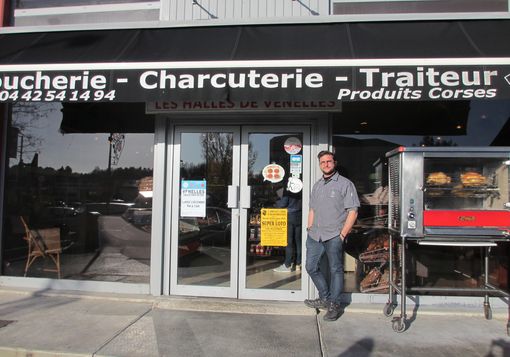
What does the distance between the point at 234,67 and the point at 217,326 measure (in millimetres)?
2840

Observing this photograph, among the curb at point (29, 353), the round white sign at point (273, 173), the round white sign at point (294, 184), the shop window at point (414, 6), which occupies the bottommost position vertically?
the curb at point (29, 353)

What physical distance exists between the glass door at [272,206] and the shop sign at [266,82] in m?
1.08

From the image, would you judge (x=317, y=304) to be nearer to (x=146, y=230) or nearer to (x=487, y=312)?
(x=487, y=312)

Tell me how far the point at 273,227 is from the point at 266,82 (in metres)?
1.95

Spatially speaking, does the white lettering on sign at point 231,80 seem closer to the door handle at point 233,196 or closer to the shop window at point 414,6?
the door handle at point 233,196

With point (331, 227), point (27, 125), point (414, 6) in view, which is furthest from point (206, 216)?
point (414, 6)

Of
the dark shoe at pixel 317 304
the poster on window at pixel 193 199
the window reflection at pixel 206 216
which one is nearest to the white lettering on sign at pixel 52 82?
the window reflection at pixel 206 216

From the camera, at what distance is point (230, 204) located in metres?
5.88

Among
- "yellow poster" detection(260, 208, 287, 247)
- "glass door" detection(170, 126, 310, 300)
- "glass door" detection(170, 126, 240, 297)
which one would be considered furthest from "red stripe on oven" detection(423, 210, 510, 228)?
"glass door" detection(170, 126, 240, 297)

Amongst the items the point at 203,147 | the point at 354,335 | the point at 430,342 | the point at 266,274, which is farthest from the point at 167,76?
the point at 430,342

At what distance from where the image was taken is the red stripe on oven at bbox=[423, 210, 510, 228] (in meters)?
4.82

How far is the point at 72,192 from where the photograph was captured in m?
6.44

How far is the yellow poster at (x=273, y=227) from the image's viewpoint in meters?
5.91

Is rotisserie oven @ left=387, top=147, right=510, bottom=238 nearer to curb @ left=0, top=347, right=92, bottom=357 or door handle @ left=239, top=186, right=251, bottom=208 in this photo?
door handle @ left=239, top=186, right=251, bottom=208
